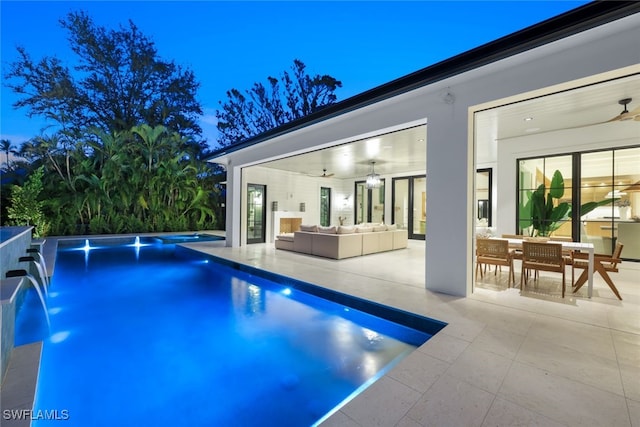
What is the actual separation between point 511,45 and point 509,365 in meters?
3.42

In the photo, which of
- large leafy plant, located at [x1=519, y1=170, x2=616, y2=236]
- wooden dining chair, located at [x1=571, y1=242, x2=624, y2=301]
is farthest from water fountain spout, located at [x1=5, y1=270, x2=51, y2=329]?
large leafy plant, located at [x1=519, y1=170, x2=616, y2=236]

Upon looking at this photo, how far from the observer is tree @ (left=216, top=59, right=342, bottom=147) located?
22.9m

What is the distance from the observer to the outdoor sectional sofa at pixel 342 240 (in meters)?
7.64

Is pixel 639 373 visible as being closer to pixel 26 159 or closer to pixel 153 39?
pixel 26 159

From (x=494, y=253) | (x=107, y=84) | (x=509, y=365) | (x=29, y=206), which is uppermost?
(x=107, y=84)

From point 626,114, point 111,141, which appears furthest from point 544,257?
point 111,141

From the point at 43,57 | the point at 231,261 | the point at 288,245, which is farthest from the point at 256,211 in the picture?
the point at 43,57

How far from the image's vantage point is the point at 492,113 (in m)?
5.39

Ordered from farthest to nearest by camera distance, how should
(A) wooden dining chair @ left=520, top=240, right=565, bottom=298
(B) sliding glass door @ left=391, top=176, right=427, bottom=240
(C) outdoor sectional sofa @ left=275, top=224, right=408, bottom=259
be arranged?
(B) sliding glass door @ left=391, top=176, right=427, bottom=240, (C) outdoor sectional sofa @ left=275, top=224, right=408, bottom=259, (A) wooden dining chair @ left=520, top=240, right=565, bottom=298

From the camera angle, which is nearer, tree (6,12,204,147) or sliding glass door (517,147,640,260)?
sliding glass door (517,147,640,260)

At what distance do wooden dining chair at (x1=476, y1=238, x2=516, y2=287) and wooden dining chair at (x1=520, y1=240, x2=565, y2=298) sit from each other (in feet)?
1.02

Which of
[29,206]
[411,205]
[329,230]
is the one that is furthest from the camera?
[411,205]

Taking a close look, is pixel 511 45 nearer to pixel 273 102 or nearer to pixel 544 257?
pixel 544 257

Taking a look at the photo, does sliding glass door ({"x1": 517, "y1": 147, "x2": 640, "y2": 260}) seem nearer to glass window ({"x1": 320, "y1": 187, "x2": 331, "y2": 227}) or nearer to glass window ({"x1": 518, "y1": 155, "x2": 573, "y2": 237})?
glass window ({"x1": 518, "y1": 155, "x2": 573, "y2": 237})
